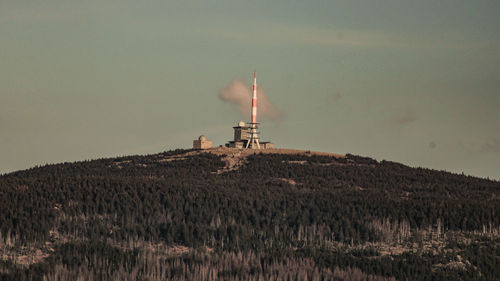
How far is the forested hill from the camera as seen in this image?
31391 mm

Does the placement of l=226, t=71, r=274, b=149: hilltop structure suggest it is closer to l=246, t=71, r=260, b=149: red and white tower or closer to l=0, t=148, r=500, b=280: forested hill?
l=246, t=71, r=260, b=149: red and white tower

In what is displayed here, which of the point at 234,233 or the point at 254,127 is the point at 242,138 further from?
the point at 234,233

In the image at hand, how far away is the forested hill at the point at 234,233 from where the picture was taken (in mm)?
31391

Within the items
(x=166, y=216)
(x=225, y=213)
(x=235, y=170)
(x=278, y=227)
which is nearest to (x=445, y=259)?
(x=278, y=227)

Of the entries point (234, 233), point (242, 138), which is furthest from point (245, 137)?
point (234, 233)

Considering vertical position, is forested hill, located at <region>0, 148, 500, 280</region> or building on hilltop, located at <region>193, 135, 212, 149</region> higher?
building on hilltop, located at <region>193, 135, 212, 149</region>

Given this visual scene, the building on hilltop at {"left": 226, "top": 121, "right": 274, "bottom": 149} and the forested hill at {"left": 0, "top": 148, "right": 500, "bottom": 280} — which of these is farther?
the building on hilltop at {"left": 226, "top": 121, "right": 274, "bottom": 149}

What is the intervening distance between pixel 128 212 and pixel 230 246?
8.94 meters

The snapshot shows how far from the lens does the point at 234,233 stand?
38375 mm

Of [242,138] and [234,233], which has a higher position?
[242,138]

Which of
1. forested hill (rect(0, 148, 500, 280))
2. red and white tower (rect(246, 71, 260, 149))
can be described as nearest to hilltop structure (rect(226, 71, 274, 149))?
red and white tower (rect(246, 71, 260, 149))

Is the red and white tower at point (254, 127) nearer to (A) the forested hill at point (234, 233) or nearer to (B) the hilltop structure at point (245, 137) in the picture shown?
(B) the hilltop structure at point (245, 137)

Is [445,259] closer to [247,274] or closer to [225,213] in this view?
[247,274]

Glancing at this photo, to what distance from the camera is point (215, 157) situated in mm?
78812
